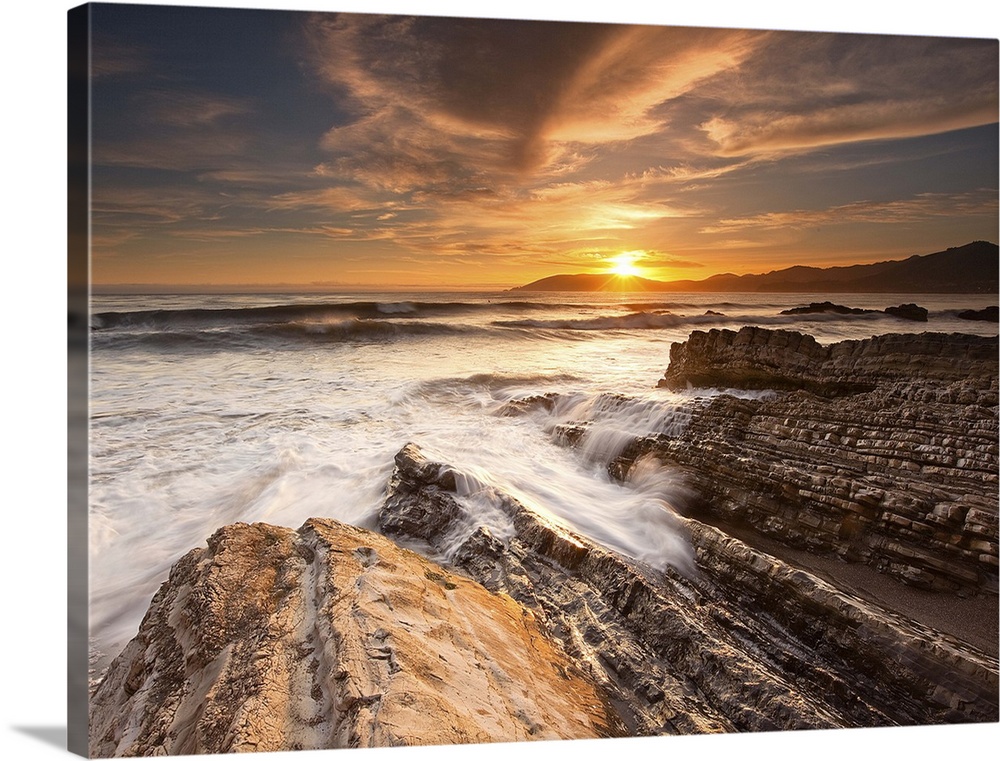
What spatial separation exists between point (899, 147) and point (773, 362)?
1233mm

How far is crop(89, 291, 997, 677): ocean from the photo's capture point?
116 inches

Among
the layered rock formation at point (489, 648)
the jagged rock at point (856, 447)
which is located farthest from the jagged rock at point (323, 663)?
the jagged rock at point (856, 447)

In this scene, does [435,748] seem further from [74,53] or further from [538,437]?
[74,53]

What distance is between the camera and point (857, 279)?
367 centimetres

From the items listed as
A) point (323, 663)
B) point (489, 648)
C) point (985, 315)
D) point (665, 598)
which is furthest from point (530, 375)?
point (985, 315)

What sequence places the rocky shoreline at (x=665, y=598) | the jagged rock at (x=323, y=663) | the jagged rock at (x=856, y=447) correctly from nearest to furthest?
the jagged rock at (x=323, y=663) → the rocky shoreline at (x=665, y=598) → the jagged rock at (x=856, y=447)

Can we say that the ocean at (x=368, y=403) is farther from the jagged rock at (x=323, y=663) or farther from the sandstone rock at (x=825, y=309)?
the jagged rock at (x=323, y=663)

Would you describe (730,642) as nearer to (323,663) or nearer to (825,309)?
(323,663)

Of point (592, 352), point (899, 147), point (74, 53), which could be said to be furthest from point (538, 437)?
point (74, 53)

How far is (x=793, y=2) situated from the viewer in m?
3.46

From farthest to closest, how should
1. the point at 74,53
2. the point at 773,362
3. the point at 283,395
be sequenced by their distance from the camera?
the point at 773,362 < the point at 283,395 < the point at 74,53

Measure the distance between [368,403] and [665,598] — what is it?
1.64 metres

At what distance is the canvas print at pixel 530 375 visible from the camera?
2.75 metres

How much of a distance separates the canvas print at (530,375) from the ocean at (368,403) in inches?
0.7
